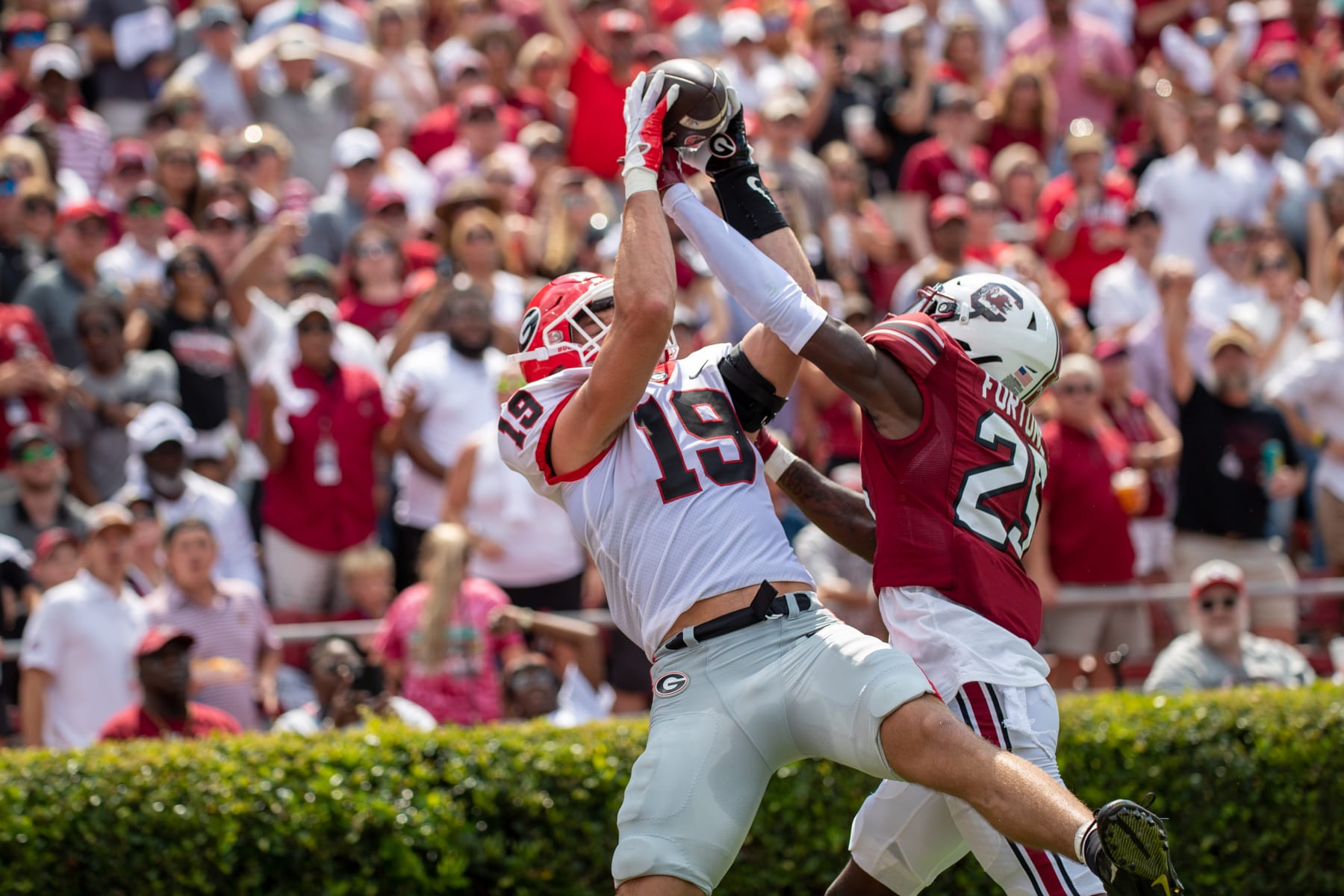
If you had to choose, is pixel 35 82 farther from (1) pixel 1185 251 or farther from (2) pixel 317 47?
(1) pixel 1185 251

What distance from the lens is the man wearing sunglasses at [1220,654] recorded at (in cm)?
824

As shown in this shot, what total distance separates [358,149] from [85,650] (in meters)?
4.58

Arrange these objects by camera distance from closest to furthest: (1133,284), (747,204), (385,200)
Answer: (747,204) → (385,200) → (1133,284)

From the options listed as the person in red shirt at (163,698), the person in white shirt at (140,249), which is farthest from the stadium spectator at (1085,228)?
the person in red shirt at (163,698)

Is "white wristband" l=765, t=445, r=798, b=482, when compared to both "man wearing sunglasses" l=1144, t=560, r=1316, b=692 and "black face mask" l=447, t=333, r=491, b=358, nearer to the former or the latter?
"man wearing sunglasses" l=1144, t=560, r=1316, b=692

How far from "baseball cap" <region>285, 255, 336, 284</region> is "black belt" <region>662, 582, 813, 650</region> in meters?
6.36

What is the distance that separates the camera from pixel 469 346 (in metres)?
10.0

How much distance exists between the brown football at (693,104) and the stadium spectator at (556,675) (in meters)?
4.12

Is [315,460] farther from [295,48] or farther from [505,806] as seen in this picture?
[295,48]

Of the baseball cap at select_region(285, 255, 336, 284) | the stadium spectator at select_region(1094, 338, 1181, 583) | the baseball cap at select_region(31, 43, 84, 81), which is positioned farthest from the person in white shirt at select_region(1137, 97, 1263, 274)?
the baseball cap at select_region(31, 43, 84, 81)

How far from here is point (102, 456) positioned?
9.73 m

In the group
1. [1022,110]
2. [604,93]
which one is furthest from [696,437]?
[1022,110]

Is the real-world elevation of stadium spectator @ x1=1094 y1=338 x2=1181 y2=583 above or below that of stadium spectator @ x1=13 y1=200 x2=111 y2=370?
below

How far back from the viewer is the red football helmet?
477 centimetres
